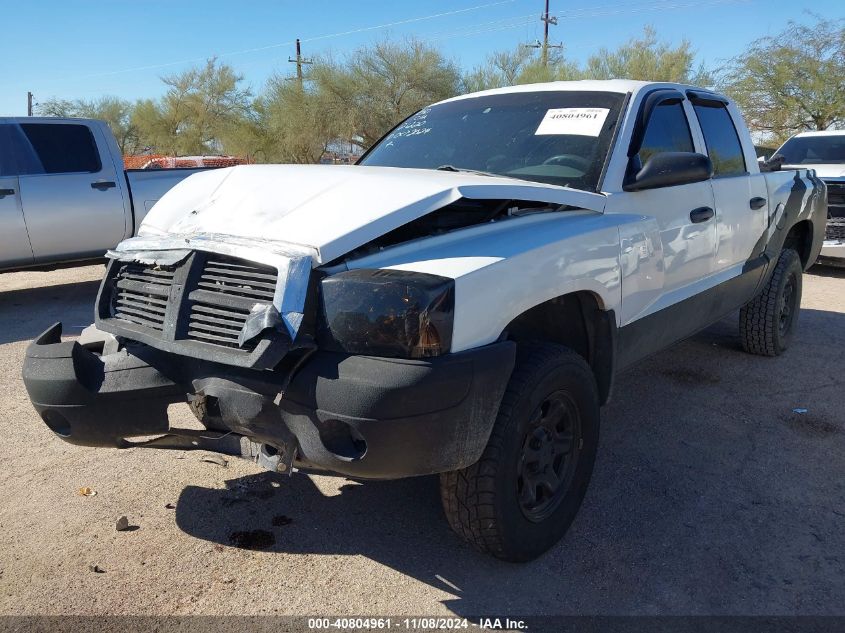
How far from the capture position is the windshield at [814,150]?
32.9ft

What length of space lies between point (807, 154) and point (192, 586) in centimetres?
1052

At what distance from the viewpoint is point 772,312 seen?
5.27 metres

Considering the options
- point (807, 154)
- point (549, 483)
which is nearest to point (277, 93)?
point (807, 154)

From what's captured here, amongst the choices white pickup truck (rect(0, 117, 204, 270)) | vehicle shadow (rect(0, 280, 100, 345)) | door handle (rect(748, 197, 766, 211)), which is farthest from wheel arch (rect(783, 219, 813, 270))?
white pickup truck (rect(0, 117, 204, 270))

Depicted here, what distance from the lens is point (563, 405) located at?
2.83m

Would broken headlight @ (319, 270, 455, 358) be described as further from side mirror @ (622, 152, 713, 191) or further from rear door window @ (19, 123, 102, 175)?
rear door window @ (19, 123, 102, 175)

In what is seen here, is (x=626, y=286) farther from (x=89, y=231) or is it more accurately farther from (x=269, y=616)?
(x=89, y=231)

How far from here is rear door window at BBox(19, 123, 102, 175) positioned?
7.34 metres

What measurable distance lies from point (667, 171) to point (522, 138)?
74 cm

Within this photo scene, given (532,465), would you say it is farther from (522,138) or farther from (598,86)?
(598,86)

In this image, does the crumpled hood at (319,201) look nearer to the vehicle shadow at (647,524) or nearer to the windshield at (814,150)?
the vehicle shadow at (647,524)

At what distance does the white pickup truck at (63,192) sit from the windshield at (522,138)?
4677 mm

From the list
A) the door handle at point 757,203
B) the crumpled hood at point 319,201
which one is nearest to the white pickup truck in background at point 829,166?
the door handle at point 757,203

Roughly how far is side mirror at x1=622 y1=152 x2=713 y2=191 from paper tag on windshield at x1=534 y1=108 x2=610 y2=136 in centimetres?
33
